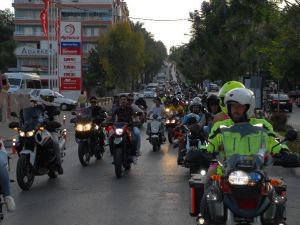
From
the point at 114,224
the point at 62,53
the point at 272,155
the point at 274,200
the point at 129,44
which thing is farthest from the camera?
the point at 129,44

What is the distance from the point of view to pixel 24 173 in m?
11.0

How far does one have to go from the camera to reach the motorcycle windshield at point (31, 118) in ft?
37.0

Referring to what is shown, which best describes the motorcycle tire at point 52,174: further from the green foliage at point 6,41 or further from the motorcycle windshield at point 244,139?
the green foliage at point 6,41

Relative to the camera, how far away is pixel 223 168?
574cm

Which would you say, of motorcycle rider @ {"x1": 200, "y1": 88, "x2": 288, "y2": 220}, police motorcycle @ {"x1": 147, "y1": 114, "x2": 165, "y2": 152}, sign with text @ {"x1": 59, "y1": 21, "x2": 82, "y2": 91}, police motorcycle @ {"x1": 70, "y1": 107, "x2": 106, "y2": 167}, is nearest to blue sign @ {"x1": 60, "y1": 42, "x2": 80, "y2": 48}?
sign with text @ {"x1": 59, "y1": 21, "x2": 82, "y2": 91}

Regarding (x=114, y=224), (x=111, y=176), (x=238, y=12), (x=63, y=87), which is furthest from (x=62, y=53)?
(x=114, y=224)

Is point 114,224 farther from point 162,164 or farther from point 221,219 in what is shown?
point 162,164

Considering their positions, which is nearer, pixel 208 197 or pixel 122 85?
pixel 208 197

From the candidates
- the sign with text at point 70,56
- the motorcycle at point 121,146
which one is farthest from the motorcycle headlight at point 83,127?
the sign with text at point 70,56

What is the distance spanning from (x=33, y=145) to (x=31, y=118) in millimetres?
469

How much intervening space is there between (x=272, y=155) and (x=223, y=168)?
0.53 meters

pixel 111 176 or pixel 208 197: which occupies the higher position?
pixel 208 197

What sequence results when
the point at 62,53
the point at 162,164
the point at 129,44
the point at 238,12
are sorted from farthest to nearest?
the point at 129,44
the point at 62,53
the point at 238,12
the point at 162,164

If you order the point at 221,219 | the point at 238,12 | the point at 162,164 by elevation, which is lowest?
the point at 162,164
